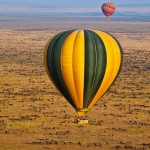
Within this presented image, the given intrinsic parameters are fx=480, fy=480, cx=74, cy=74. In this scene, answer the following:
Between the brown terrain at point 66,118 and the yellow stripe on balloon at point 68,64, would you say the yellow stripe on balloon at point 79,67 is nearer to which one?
the yellow stripe on balloon at point 68,64

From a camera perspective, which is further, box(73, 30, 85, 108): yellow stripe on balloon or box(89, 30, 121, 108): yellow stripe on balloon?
box(89, 30, 121, 108): yellow stripe on balloon

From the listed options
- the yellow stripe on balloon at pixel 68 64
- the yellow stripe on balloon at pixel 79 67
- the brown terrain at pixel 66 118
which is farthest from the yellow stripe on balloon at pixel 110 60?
the brown terrain at pixel 66 118

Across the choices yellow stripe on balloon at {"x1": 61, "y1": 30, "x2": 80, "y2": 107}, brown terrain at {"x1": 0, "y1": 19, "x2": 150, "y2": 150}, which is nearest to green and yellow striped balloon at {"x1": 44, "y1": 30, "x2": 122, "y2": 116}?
yellow stripe on balloon at {"x1": 61, "y1": 30, "x2": 80, "y2": 107}

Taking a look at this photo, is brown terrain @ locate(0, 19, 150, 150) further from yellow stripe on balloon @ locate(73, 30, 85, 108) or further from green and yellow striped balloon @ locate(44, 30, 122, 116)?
yellow stripe on balloon @ locate(73, 30, 85, 108)

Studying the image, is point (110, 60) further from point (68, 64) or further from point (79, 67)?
point (68, 64)

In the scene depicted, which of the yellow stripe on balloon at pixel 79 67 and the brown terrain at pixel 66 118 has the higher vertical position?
the yellow stripe on balloon at pixel 79 67

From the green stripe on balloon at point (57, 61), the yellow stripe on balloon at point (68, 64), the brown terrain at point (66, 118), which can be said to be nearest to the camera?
the yellow stripe on balloon at point (68, 64)

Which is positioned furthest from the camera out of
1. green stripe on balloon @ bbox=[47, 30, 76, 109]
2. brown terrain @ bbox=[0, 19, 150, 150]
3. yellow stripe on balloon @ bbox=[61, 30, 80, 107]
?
brown terrain @ bbox=[0, 19, 150, 150]

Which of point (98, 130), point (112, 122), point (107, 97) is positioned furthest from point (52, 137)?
point (107, 97)
